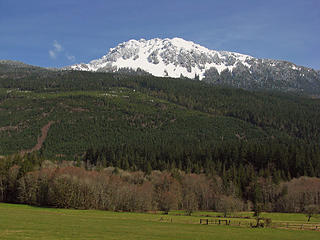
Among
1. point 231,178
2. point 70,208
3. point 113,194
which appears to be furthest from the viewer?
point 231,178

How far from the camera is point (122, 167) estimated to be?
173500mm

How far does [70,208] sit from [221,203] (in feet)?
164

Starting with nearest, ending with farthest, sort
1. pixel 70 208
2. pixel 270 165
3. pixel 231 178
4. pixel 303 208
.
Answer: pixel 70 208 < pixel 303 208 < pixel 231 178 < pixel 270 165

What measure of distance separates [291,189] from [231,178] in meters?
25.6

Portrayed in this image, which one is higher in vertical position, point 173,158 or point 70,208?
point 173,158

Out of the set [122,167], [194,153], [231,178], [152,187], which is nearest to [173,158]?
[194,153]

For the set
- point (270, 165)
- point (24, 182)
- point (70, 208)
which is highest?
point (270, 165)

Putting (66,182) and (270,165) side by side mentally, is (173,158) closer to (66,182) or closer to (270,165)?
(270,165)

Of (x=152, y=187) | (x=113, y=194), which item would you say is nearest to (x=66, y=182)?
(x=113, y=194)

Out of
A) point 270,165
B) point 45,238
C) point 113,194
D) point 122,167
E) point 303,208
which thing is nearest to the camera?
point 45,238

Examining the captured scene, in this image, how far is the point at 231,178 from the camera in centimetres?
14288

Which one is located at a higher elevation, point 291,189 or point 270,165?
point 270,165

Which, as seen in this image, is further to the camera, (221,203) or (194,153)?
(194,153)

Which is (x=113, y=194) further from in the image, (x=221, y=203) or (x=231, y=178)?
(x=231, y=178)
